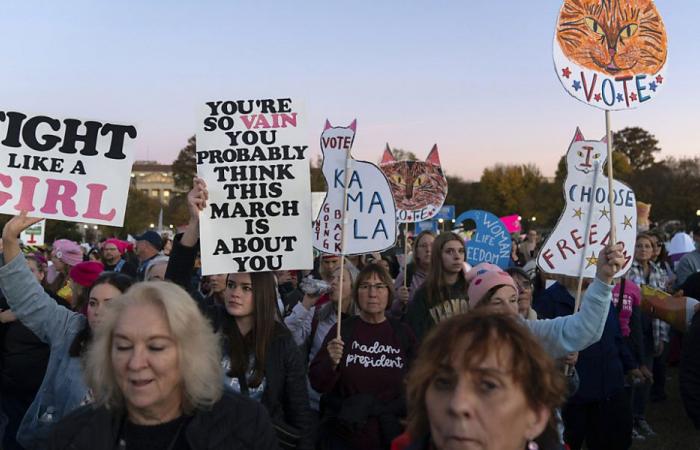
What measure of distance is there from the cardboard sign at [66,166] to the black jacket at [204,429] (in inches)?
74.9

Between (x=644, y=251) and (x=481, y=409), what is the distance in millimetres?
6825

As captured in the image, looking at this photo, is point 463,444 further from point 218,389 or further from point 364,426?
point 364,426

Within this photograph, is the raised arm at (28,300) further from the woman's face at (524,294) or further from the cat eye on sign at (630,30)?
the cat eye on sign at (630,30)

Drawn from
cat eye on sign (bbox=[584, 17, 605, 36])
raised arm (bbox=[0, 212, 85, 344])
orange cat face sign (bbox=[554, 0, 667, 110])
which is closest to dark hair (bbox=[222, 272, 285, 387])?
raised arm (bbox=[0, 212, 85, 344])

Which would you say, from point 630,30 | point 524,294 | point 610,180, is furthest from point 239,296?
point 630,30

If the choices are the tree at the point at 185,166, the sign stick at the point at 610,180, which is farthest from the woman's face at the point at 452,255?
the tree at the point at 185,166

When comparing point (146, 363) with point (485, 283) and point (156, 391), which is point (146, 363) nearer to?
point (156, 391)

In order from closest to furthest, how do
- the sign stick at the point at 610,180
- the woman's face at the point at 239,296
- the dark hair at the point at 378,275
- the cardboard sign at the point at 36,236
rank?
1. the woman's face at the point at 239,296
2. the sign stick at the point at 610,180
3. the dark hair at the point at 378,275
4. the cardboard sign at the point at 36,236

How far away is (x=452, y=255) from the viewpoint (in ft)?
18.7

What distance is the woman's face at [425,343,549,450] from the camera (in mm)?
1858

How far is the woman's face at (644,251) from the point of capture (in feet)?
26.1

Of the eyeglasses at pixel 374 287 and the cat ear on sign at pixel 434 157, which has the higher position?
the cat ear on sign at pixel 434 157

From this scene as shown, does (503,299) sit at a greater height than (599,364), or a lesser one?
greater

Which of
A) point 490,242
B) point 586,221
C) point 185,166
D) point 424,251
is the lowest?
point 424,251
